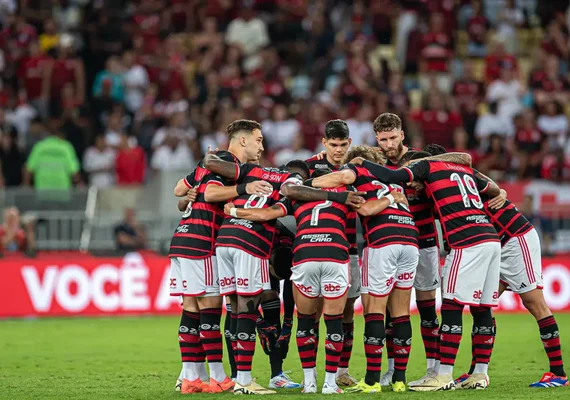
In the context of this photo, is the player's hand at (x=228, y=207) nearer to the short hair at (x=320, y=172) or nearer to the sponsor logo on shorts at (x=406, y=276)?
the short hair at (x=320, y=172)

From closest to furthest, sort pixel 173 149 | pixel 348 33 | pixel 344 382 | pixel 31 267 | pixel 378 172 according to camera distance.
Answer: pixel 378 172
pixel 344 382
pixel 31 267
pixel 173 149
pixel 348 33

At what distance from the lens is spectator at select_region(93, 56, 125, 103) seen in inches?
874

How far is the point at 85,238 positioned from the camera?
18.9 meters

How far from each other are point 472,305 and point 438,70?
13.9 m

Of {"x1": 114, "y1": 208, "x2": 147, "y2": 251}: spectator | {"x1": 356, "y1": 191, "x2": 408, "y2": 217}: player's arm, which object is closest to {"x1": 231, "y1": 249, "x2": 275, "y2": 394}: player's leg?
{"x1": 356, "y1": 191, "x2": 408, "y2": 217}: player's arm

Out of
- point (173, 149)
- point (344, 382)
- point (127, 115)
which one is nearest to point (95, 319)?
point (173, 149)

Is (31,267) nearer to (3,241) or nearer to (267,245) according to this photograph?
(3,241)

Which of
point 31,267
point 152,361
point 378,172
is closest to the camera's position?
point 378,172

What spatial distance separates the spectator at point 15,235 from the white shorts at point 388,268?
10.1 meters

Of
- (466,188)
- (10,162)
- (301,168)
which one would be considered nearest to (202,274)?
(301,168)

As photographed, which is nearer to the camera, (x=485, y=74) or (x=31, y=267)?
(x=31, y=267)

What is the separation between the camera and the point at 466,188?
10.1 m

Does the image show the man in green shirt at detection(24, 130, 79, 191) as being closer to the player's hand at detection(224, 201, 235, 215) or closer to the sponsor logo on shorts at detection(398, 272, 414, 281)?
the player's hand at detection(224, 201, 235, 215)

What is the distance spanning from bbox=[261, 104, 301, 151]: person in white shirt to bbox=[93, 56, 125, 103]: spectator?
11.0 ft
